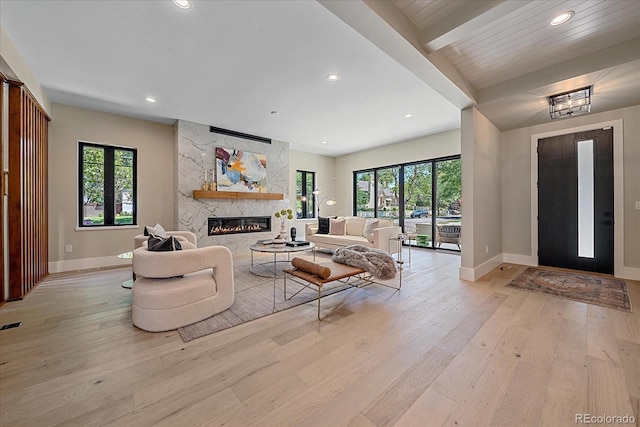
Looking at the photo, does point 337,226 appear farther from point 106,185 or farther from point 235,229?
point 106,185

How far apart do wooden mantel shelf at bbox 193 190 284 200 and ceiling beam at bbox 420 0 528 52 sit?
476cm

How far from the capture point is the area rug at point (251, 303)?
91.1 inches

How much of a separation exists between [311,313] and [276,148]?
518 centimetres

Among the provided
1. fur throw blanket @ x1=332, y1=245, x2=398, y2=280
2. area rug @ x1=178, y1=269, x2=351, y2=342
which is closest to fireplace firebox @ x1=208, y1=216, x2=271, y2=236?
area rug @ x1=178, y1=269, x2=351, y2=342

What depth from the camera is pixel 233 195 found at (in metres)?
5.90

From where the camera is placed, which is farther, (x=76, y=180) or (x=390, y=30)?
(x=76, y=180)

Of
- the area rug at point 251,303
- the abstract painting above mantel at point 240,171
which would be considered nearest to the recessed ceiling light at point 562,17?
the area rug at point 251,303

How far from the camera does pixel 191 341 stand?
2.10 metres

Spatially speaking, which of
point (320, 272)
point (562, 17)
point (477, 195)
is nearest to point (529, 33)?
point (562, 17)

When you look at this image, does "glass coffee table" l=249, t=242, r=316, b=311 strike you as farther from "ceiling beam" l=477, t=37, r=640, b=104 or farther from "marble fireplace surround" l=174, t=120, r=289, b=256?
"ceiling beam" l=477, t=37, r=640, b=104

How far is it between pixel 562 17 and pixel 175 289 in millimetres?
4315

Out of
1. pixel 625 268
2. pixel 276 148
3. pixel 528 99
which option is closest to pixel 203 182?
pixel 276 148

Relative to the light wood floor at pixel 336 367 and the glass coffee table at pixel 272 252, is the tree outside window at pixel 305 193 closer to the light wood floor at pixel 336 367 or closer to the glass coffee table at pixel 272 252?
the glass coffee table at pixel 272 252

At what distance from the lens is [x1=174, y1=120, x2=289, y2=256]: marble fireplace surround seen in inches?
209
